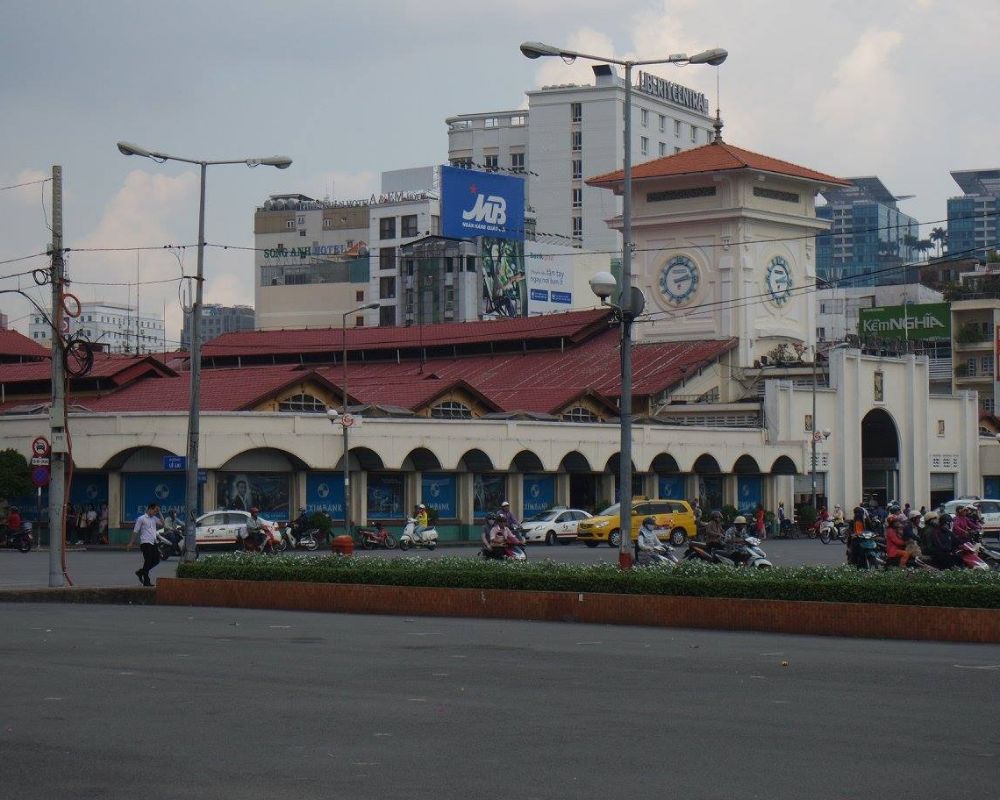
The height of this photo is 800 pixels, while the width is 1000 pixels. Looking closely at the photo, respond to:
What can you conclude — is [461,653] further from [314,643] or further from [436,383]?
[436,383]

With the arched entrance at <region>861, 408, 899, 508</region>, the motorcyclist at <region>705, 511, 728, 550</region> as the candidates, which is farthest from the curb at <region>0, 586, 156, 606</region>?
the arched entrance at <region>861, 408, 899, 508</region>

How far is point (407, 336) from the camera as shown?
278 feet

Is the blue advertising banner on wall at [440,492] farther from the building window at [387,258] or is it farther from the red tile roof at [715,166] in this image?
the building window at [387,258]

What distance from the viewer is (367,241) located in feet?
433

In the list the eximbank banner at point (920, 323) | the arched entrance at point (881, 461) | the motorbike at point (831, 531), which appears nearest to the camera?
the motorbike at point (831, 531)

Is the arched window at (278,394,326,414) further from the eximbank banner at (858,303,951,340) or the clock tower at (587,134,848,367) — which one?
the eximbank banner at (858,303,951,340)

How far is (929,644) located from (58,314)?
54.1 ft

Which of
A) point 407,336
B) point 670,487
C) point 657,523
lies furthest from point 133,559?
point 407,336

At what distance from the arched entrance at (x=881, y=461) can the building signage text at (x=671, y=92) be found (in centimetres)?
5933

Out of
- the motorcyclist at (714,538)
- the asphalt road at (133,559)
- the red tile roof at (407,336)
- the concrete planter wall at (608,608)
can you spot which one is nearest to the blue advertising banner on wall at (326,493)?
the asphalt road at (133,559)

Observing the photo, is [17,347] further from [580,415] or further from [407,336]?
[580,415]

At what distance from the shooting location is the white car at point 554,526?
5806cm

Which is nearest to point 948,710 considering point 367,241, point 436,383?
point 436,383

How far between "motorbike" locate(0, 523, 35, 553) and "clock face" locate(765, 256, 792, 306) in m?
41.2
